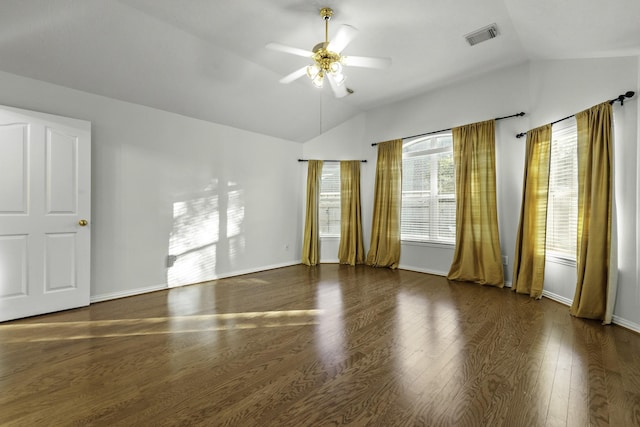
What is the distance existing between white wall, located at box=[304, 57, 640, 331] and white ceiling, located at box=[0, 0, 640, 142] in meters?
0.23

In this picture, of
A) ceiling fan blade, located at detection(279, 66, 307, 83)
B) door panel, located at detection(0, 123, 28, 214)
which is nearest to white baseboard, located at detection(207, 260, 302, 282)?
door panel, located at detection(0, 123, 28, 214)

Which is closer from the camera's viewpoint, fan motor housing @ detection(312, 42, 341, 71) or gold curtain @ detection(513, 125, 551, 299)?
fan motor housing @ detection(312, 42, 341, 71)

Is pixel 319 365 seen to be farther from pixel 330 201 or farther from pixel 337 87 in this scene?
pixel 330 201

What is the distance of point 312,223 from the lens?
18.8ft

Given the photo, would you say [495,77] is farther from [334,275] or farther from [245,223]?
[245,223]

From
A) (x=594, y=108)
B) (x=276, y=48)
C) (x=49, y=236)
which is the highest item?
(x=276, y=48)

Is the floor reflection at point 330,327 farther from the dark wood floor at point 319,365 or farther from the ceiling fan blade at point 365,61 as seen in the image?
the ceiling fan blade at point 365,61

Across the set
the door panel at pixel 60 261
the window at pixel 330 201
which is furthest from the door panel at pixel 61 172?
the window at pixel 330 201

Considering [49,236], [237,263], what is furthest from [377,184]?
A: [49,236]

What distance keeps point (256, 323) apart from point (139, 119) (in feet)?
9.75

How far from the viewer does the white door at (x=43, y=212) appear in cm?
285

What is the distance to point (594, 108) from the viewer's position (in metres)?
2.94

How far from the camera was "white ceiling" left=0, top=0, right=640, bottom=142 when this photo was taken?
263 centimetres

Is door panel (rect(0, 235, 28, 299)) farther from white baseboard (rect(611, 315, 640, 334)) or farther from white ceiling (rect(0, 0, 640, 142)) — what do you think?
white baseboard (rect(611, 315, 640, 334))
